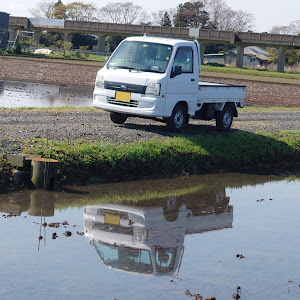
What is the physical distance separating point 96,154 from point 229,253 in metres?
4.57

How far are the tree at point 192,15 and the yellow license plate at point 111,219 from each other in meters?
118

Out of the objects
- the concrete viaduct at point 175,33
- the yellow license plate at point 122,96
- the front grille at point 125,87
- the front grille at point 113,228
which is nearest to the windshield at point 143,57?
the front grille at point 125,87

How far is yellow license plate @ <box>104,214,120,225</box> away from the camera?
30.7 ft

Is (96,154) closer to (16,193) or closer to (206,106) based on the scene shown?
(16,193)

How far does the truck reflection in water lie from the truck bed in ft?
15.4

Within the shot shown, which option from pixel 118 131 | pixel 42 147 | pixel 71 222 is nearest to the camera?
pixel 71 222

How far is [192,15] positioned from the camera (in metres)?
127

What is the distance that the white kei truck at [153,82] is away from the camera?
14906mm

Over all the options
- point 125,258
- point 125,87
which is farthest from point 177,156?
A: point 125,258

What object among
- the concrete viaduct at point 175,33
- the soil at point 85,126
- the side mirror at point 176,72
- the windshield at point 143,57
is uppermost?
the concrete viaduct at point 175,33

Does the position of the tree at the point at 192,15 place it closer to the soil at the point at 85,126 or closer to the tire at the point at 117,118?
the soil at the point at 85,126

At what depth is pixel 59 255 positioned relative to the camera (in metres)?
7.60

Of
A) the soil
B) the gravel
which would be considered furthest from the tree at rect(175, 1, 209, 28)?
the gravel

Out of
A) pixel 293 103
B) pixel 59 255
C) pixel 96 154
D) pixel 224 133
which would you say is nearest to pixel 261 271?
pixel 59 255
